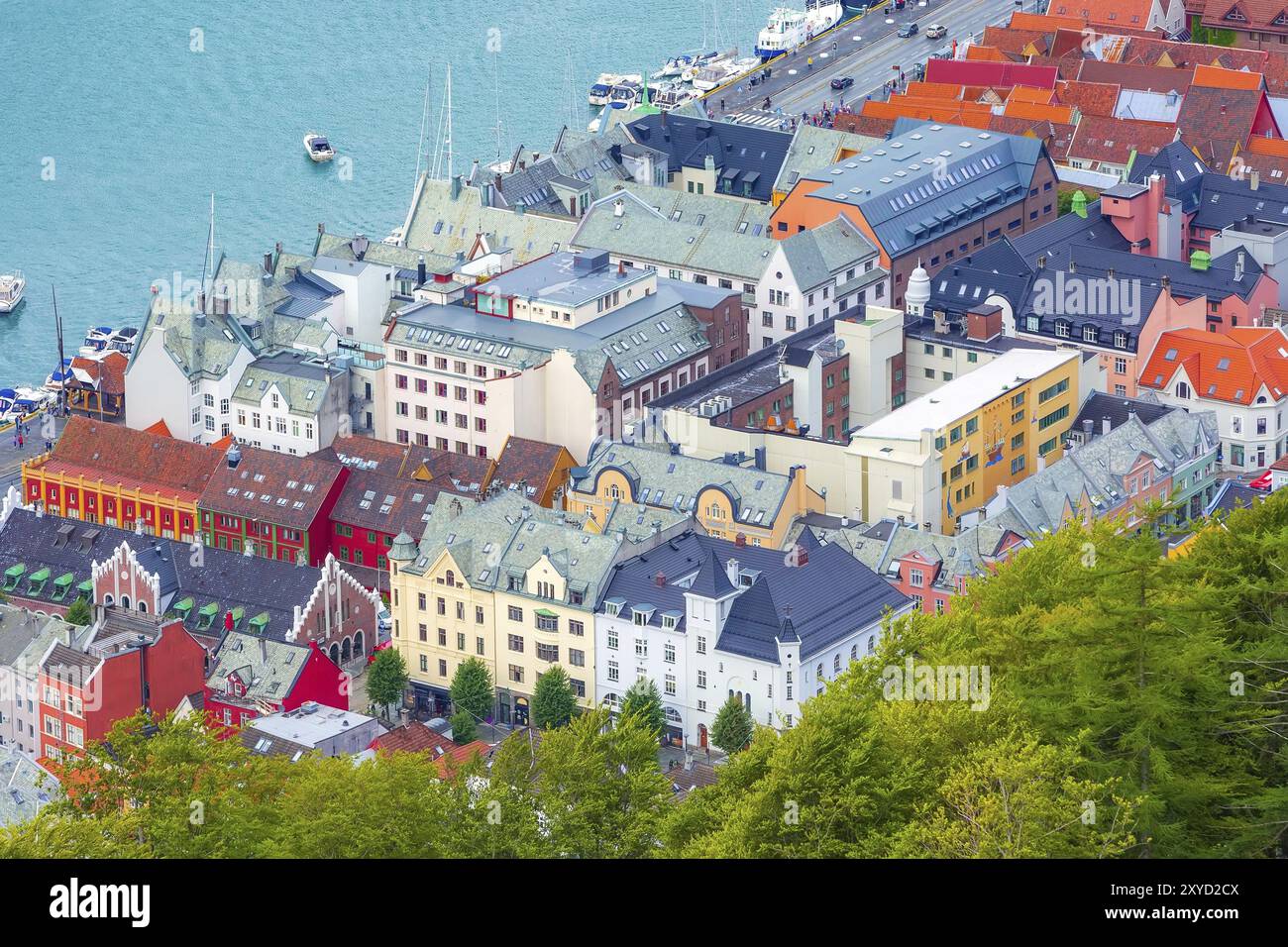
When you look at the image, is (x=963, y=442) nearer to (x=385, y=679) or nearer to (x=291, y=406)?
(x=385, y=679)

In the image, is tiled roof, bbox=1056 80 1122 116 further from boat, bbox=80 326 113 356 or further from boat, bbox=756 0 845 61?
boat, bbox=80 326 113 356

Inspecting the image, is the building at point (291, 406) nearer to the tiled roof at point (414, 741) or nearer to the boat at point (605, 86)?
the tiled roof at point (414, 741)

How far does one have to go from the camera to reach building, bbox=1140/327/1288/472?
388 feet

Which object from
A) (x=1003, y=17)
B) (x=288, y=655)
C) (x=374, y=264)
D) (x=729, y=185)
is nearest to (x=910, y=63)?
(x=1003, y=17)

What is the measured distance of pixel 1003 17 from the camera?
198 meters

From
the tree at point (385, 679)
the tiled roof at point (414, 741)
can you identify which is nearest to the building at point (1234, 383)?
the tree at point (385, 679)

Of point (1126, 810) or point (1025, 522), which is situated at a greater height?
point (1126, 810)

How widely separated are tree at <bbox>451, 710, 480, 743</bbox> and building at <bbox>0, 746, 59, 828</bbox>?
1560 centimetres

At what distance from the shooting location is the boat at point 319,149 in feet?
606

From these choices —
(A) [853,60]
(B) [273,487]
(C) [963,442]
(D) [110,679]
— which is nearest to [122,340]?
(B) [273,487]

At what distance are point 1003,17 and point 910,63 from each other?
1503cm

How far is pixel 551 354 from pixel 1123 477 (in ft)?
94.7

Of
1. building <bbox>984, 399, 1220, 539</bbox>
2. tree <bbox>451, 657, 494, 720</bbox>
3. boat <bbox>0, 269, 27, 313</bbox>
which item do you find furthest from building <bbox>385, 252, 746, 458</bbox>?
boat <bbox>0, 269, 27, 313</bbox>
